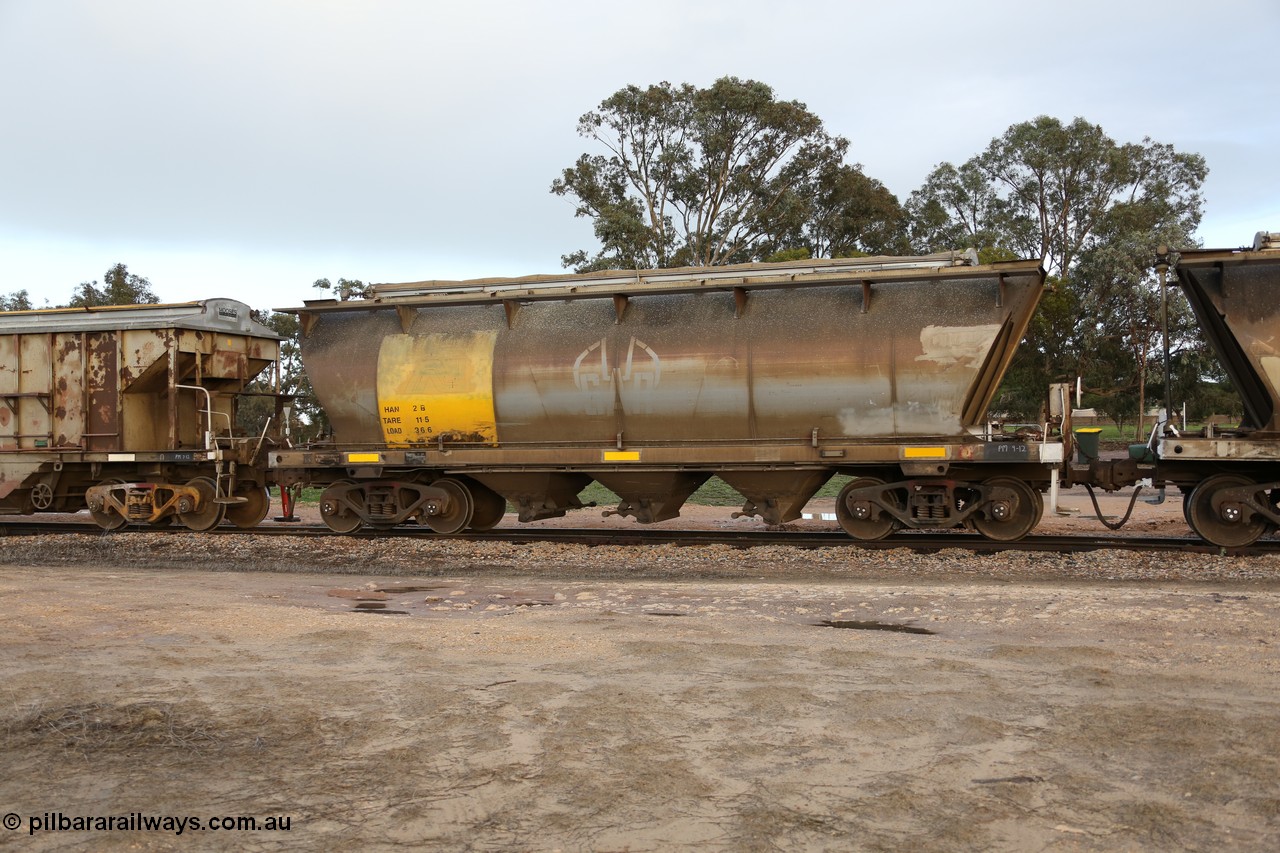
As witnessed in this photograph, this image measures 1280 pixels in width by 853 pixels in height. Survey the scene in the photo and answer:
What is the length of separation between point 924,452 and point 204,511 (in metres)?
10.4

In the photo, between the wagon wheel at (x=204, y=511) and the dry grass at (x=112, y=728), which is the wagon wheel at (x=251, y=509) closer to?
the wagon wheel at (x=204, y=511)

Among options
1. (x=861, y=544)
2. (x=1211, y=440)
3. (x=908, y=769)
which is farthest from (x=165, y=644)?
(x=1211, y=440)

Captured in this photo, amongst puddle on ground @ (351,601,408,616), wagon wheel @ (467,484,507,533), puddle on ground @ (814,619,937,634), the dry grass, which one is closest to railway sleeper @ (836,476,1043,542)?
puddle on ground @ (814,619,937,634)

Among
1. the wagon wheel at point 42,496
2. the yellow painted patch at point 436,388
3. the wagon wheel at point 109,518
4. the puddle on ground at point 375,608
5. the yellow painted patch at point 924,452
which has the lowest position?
the puddle on ground at point 375,608

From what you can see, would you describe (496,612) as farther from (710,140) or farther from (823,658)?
(710,140)

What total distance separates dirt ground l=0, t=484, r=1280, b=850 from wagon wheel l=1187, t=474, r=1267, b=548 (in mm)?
1628

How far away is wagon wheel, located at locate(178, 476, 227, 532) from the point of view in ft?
48.8

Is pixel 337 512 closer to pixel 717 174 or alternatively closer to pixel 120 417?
pixel 120 417

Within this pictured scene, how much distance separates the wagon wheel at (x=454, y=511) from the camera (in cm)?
1377

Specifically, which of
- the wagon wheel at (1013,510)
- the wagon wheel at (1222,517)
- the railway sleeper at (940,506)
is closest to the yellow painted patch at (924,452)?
the railway sleeper at (940,506)

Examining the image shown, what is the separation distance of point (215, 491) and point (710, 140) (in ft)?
89.3

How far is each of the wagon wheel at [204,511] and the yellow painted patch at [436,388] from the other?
3.17 m

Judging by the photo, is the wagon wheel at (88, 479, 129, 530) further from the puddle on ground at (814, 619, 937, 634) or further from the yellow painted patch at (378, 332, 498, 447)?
the puddle on ground at (814, 619, 937, 634)

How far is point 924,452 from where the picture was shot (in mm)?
11680
